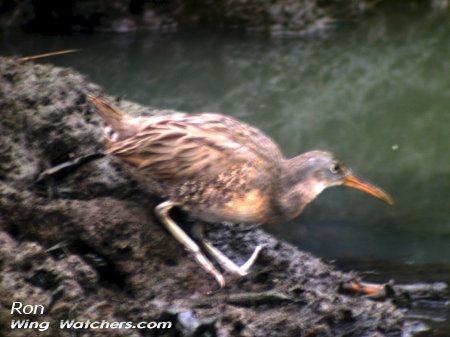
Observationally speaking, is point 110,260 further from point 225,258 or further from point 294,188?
point 294,188

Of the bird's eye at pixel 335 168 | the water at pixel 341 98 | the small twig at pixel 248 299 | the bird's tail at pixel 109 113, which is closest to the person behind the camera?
the small twig at pixel 248 299

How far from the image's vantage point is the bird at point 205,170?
15.9ft

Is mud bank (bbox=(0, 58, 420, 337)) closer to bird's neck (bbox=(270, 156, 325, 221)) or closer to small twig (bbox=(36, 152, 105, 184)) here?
small twig (bbox=(36, 152, 105, 184))

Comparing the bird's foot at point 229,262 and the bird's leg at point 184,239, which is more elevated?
the bird's leg at point 184,239

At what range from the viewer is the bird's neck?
205 inches

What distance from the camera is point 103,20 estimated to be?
12.2 m

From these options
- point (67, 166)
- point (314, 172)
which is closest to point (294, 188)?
Result: point (314, 172)

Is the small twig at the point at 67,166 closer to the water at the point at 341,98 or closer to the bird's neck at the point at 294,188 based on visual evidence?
the bird's neck at the point at 294,188

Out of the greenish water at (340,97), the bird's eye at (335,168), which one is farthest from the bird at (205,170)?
the greenish water at (340,97)

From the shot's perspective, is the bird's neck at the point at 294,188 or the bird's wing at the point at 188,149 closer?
the bird's wing at the point at 188,149

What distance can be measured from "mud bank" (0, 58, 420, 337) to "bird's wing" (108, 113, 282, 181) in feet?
0.94

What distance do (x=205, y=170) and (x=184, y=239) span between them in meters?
0.46

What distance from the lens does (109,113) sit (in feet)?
16.9

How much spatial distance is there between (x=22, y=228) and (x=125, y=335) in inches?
37.1
